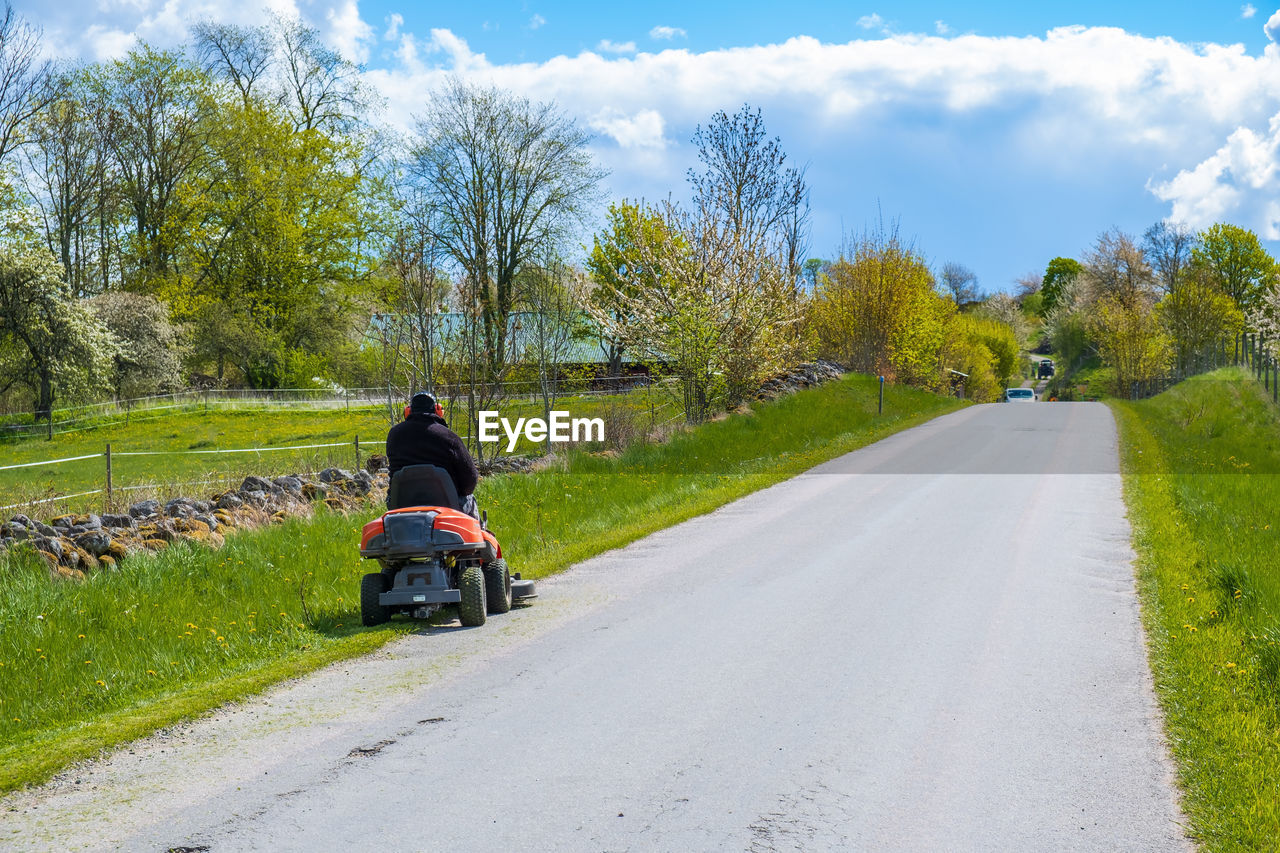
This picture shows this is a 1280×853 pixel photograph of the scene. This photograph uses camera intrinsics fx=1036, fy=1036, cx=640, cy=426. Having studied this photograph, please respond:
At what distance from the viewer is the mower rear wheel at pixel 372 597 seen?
865 centimetres

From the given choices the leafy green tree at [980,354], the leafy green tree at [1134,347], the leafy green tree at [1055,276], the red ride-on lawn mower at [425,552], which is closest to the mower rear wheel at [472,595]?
the red ride-on lawn mower at [425,552]

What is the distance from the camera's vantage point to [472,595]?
8.62 metres

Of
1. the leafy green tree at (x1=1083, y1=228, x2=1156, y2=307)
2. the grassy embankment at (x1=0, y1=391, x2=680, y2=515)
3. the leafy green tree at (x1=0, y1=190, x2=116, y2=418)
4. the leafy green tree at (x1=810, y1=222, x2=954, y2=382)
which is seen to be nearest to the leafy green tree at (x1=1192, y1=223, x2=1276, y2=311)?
the leafy green tree at (x1=1083, y1=228, x2=1156, y2=307)

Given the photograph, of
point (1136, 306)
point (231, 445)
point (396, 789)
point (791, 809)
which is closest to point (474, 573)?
point (396, 789)

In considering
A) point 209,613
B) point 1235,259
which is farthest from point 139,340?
point 1235,259

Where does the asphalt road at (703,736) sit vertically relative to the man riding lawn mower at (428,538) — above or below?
below

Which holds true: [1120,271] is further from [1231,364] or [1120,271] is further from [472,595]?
[472,595]

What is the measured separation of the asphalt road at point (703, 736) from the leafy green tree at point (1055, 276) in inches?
4863

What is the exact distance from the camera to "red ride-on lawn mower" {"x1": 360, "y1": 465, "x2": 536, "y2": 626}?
8305 millimetres

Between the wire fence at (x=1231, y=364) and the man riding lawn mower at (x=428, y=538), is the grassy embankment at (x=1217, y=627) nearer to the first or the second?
the man riding lawn mower at (x=428, y=538)

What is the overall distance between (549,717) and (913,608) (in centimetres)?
420

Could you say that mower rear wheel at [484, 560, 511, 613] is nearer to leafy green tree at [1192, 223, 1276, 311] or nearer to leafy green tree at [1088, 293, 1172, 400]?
leafy green tree at [1088, 293, 1172, 400]

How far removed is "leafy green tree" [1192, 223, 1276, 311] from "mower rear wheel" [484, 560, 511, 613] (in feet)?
290

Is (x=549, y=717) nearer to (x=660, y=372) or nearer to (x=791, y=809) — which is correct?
(x=791, y=809)
